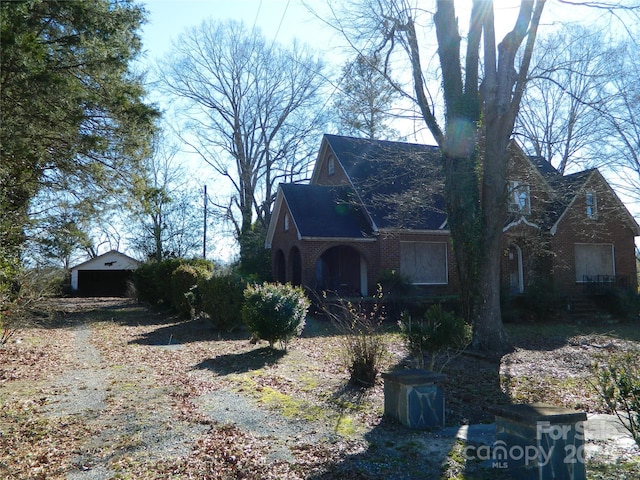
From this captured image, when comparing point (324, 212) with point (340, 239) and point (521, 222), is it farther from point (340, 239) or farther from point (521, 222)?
point (521, 222)

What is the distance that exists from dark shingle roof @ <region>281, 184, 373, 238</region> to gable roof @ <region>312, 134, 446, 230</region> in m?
0.72

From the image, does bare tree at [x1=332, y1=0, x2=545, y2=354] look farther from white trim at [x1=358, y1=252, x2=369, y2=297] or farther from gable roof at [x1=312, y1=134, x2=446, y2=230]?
white trim at [x1=358, y1=252, x2=369, y2=297]

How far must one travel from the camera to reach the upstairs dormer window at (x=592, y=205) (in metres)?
23.4

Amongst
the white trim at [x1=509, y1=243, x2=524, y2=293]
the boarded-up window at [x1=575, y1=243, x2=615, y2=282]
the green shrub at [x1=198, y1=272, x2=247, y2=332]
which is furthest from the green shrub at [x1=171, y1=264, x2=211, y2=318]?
the boarded-up window at [x1=575, y1=243, x2=615, y2=282]

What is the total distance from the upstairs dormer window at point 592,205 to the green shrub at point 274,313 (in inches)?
686

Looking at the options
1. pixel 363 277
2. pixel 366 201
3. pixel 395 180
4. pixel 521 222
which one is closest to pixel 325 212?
pixel 366 201

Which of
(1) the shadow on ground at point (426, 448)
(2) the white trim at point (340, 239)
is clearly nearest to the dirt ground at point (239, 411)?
(1) the shadow on ground at point (426, 448)

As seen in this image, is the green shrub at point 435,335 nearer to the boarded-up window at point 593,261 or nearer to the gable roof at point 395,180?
the gable roof at point 395,180

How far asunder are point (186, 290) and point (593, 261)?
18.2 m

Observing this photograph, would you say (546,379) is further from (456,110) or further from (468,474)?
(456,110)

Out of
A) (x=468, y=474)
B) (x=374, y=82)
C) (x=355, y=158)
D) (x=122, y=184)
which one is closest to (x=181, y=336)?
(x=122, y=184)

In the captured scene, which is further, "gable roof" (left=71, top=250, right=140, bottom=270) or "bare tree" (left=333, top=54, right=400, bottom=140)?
"gable roof" (left=71, top=250, right=140, bottom=270)

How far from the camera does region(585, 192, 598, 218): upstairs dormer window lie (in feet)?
76.6

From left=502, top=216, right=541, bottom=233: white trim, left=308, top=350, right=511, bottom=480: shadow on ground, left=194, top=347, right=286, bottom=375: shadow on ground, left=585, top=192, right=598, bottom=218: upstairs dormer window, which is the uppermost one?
left=585, top=192, right=598, bottom=218: upstairs dormer window
